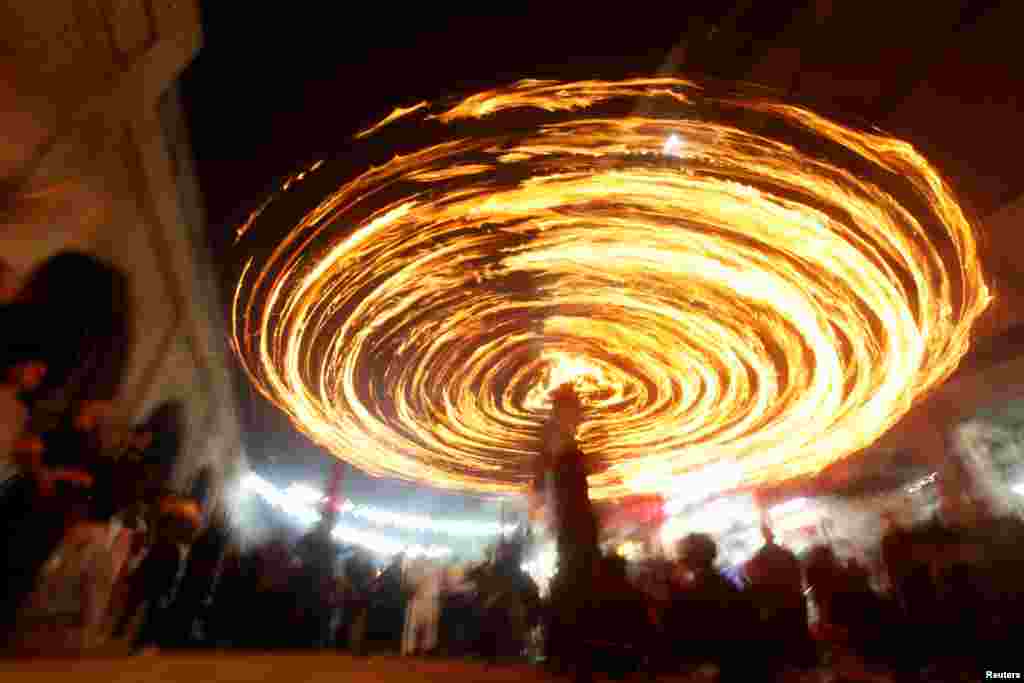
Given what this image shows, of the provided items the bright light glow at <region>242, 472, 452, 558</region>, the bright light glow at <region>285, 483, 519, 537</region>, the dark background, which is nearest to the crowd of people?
the dark background

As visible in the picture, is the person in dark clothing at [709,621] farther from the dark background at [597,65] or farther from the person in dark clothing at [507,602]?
the dark background at [597,65]

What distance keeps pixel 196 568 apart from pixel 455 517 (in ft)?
97.4

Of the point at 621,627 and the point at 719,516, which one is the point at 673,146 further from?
the point at 719,516

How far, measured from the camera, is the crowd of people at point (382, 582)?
3.96m

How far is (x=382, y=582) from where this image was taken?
7.32m

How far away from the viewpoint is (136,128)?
649cm

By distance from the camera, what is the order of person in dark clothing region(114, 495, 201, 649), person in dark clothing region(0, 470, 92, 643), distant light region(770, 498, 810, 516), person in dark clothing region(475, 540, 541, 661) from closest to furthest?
person in dark clothing region(0, 470, 92, 643) < person in dark clothing region(114, 495, 201, 649) < person in dark clothing region(475, 540, 541, 661) < distant light region(770, 498, 810, 516)

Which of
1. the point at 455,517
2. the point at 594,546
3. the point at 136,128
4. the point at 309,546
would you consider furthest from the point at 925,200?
the point at 455,517

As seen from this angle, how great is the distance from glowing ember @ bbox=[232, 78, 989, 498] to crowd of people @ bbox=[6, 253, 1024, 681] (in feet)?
6.23

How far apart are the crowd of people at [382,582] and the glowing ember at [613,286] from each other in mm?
1900

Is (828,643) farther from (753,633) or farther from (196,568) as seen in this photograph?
(196,568)

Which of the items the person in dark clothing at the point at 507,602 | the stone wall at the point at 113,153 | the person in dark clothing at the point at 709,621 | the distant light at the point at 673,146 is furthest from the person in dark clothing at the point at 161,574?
the distant light at the point at 673,146

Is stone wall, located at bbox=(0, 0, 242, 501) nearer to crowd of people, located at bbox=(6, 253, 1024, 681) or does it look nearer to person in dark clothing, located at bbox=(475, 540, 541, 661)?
crowd of people, located at bbox=(6, 253, 1024, 681)

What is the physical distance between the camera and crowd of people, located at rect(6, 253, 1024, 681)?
396cm
